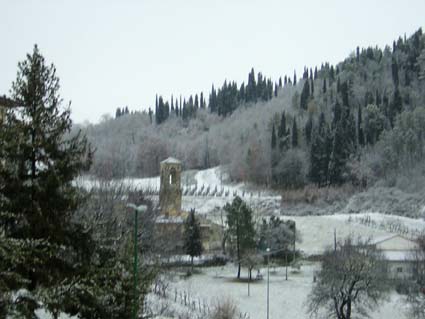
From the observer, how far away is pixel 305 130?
93.3 metres

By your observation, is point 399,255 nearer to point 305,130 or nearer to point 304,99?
point 305,130

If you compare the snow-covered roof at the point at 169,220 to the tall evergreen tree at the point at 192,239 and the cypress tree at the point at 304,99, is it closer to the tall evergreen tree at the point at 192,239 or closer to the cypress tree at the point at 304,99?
the tall evergreen tree at the point at 192,239

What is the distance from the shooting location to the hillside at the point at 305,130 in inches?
3209

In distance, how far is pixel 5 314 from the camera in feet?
28.8

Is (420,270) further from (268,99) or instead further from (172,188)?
(268,99)

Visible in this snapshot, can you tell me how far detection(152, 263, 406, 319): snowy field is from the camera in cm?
3027

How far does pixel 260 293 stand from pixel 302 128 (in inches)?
2505

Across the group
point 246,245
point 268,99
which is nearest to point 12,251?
point 246,245

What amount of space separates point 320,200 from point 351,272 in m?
47.2

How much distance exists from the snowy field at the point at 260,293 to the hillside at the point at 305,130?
10.6 m

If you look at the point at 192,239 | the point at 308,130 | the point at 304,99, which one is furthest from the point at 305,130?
the point at 192,239

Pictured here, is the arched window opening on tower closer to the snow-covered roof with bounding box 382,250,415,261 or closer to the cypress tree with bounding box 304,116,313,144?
the snow-covered roof with bounding box 382,250,415,261

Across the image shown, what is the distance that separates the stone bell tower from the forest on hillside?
14.6 feet

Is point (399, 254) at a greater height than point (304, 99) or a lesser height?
lesser
